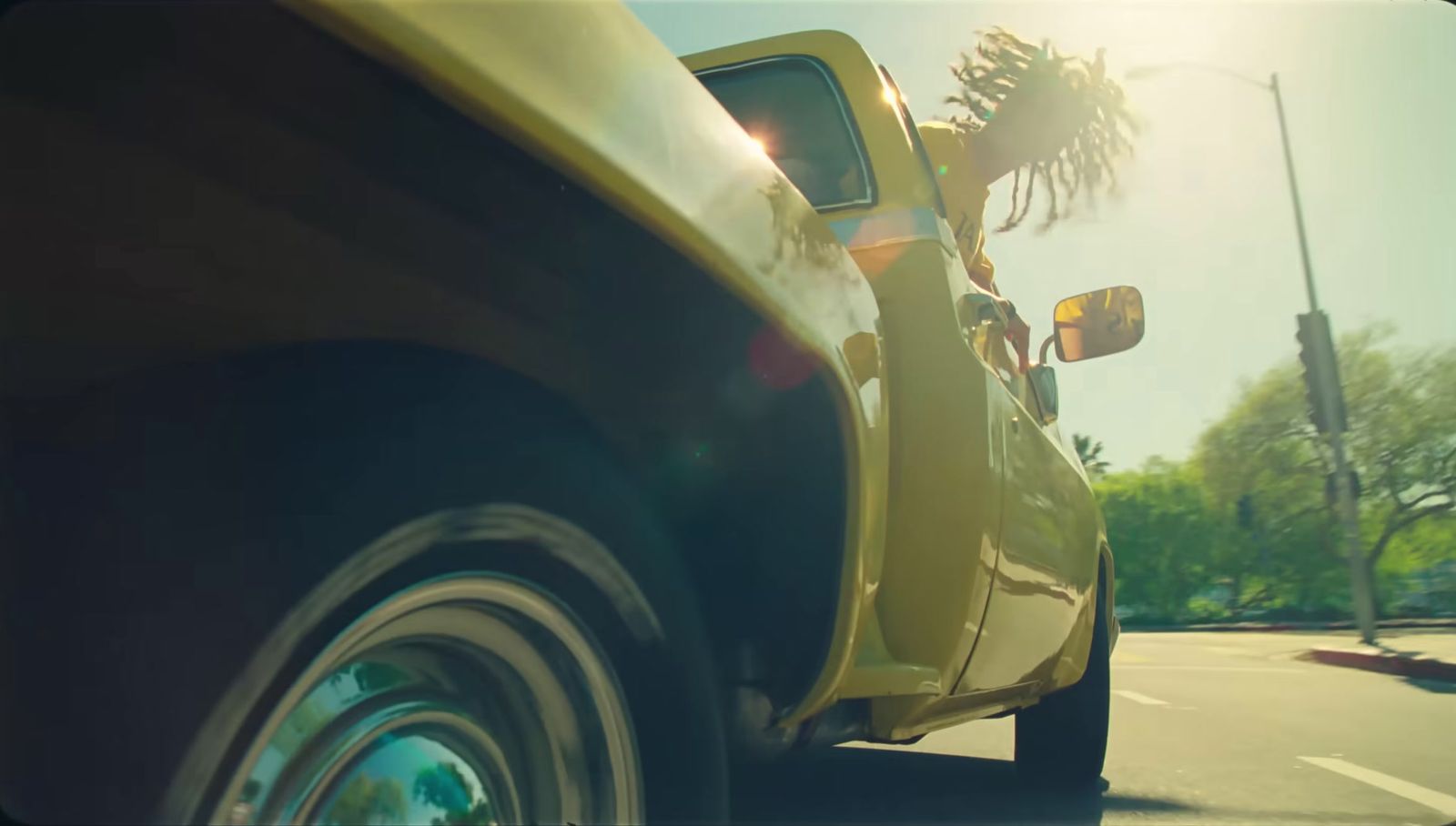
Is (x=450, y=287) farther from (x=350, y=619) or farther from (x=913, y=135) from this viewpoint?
(x=913, y=135)

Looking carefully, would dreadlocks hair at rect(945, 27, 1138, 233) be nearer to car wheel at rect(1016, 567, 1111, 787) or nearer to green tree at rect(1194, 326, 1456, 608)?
car wheel at rect(1016, 567, 1111, 787)

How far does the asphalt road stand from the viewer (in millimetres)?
3773

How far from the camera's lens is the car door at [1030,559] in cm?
266

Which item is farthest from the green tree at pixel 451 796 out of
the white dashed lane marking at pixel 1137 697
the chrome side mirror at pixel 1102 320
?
the white dashed lane marking at pixel 1137 697

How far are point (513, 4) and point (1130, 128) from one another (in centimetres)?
331

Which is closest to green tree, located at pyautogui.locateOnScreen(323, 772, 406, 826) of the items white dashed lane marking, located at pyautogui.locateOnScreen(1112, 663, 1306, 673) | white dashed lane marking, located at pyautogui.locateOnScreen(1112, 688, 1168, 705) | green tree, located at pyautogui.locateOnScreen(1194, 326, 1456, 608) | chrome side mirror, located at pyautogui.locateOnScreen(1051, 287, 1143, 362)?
chrome side mirror, located at pyautogui.locateOnScreen(1051, 287, 1143, 362)

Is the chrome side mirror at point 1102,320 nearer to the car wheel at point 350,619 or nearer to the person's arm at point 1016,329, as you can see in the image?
the person's arm at point 1016,329

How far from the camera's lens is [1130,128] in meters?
3.86

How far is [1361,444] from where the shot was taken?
511 inches

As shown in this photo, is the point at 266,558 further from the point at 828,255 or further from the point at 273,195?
the point at 828,255

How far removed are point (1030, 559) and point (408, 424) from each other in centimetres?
212

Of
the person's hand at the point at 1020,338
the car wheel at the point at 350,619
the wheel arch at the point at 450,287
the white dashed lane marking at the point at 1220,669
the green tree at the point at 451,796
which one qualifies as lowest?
the white dashed lane marking at the point at 1220,669

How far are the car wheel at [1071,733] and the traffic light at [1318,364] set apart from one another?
3.09m

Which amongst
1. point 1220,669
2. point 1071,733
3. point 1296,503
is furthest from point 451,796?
point 1296,503
